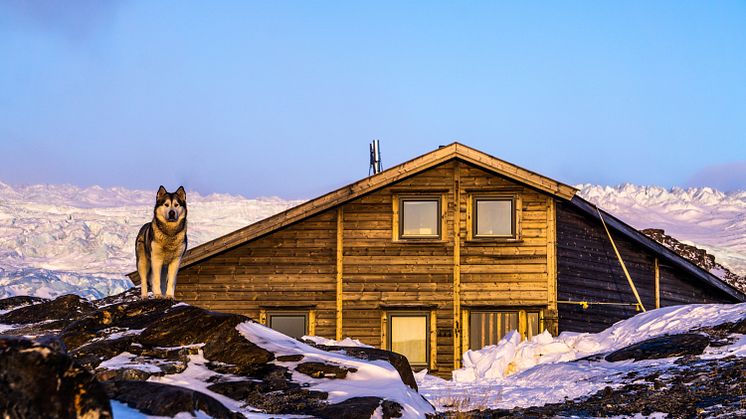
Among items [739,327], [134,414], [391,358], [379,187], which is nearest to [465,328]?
[379,187]

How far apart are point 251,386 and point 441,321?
15484 mm

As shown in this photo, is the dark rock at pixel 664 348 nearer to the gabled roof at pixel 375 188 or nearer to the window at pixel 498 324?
the window at pixel 498 324

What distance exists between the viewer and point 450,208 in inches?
1080

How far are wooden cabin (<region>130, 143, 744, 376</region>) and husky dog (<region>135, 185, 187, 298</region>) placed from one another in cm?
1023

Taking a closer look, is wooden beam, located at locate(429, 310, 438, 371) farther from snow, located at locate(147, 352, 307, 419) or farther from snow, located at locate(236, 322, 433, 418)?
snow, located at locate(147, 352, 307, 419)

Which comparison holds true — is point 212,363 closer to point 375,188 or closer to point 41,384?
point 41,384

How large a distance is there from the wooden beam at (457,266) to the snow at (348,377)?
13279 millimetres

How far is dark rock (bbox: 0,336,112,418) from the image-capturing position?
628cm

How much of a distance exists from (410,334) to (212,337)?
1433 centimetres

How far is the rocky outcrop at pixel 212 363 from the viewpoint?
10820 millimetres

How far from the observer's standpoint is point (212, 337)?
13102mm

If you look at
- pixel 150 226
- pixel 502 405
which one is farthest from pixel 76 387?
pixel 502 405

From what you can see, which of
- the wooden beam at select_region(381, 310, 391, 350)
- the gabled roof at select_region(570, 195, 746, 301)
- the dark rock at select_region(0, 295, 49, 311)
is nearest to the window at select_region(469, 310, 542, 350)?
the wooden beam at select_region(381, 310, 391, 350)

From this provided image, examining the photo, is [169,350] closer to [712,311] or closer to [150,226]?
[150,226]
